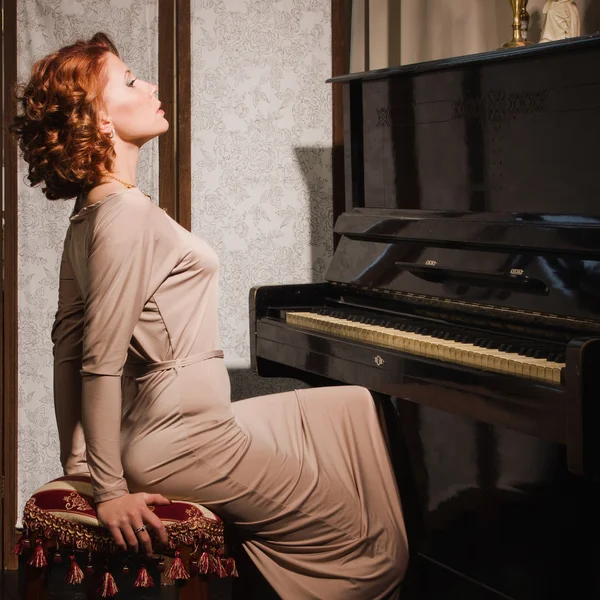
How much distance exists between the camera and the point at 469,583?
104 inches

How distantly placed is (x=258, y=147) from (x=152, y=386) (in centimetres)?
187

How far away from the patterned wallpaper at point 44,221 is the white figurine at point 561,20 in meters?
1.35

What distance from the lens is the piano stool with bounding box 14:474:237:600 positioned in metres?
1.67

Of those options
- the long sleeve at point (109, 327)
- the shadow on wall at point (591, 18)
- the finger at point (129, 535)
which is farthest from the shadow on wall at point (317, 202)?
the finger at point (129, 535)

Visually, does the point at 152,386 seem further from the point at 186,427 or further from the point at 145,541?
the point at 145,541

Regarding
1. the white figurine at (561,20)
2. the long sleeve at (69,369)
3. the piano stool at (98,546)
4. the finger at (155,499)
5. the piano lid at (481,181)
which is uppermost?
the white figurine at (561,20)

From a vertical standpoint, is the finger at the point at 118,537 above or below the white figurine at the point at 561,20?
below

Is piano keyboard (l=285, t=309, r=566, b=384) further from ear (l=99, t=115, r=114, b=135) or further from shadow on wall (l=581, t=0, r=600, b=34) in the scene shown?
shadow on wall (l=581, t=0, r=600, b=34)

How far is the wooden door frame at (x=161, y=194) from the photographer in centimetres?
334

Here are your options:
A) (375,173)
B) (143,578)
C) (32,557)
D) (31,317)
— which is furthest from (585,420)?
(31,317)

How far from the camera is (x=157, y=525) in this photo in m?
1.65

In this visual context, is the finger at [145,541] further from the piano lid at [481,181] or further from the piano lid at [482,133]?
the piano lid at [482,133]

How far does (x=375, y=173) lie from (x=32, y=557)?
5.13 ft

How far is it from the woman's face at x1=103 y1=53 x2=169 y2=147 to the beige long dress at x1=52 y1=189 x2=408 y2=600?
0.20 meters
